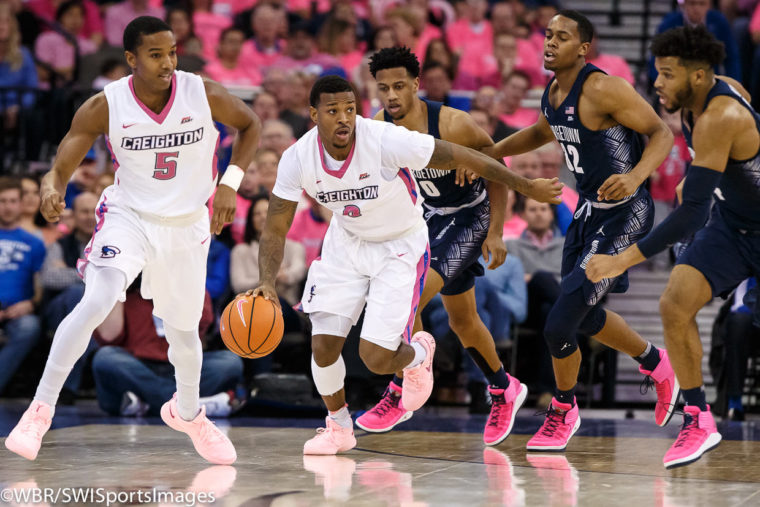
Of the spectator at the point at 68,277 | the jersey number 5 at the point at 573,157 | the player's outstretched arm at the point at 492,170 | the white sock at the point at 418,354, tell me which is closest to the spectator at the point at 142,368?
the spectator at the point at 68,277

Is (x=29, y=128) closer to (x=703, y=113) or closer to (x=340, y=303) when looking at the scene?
(x=340, y=303)

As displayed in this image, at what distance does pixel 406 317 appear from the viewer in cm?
534

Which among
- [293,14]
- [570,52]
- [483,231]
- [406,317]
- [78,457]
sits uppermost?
[293,14]

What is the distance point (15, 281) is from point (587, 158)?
457 cm

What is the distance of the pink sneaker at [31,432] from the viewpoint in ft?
15.2

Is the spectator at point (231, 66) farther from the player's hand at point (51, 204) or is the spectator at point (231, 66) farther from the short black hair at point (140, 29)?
the player's hand at point (51, 204)

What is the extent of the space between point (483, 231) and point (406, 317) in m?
0.88

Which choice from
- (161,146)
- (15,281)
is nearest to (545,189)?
(161,146)

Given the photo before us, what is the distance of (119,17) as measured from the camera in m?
11.2

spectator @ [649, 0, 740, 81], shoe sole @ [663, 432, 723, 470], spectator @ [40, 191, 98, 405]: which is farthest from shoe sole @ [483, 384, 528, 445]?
spectator @ [649, 0, 740, 81]

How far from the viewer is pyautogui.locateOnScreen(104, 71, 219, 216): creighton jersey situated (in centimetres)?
504

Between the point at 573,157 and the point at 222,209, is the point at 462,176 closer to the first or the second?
the point at 573,157

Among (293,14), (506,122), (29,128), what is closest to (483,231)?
(506,122)

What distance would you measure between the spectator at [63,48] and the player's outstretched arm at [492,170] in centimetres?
655
